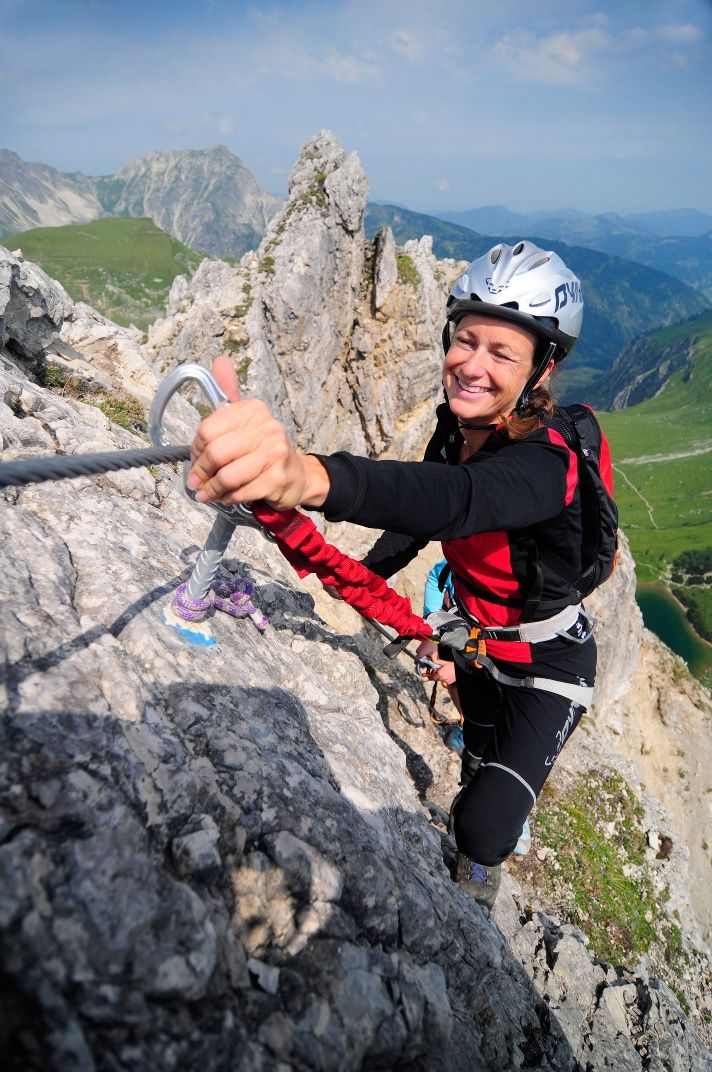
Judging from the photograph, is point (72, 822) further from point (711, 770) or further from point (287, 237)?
point (287, 237)

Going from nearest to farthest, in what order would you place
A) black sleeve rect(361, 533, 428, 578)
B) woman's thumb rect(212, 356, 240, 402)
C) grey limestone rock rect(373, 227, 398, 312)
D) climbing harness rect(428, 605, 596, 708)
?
1. woman's thumb rect(212, 356, 240, 402)
2. climbing harness rect(428, 605, 596, 708)
3. black sleeve rect(361, 533, 428, 578)
4. grey limestone rock rect(373, 227, 398, 312)

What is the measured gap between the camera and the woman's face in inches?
204

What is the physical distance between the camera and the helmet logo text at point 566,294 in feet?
18.1

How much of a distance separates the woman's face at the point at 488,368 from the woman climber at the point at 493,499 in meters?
0.01

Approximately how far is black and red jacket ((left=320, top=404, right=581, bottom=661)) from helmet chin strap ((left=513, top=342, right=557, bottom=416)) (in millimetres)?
621

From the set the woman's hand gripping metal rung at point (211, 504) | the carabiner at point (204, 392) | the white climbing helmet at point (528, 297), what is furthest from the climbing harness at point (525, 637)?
the carabiner at point (204, 392)

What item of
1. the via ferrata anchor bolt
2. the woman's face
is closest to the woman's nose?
the woman's face

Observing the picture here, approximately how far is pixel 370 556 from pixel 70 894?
5.53m

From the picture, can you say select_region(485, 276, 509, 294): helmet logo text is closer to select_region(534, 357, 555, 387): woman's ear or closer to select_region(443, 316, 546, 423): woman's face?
select_region(443, 316, 546, 423): woman's face

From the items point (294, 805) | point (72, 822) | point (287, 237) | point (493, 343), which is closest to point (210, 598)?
point (294, 805)

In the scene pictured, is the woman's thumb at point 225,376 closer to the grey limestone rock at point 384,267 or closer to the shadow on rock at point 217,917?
the shadow on rock at point 217,917

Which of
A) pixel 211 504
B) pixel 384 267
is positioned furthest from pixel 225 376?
pixel 384 267

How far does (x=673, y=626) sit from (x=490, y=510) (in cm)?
16187

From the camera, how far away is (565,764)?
12008 mm
